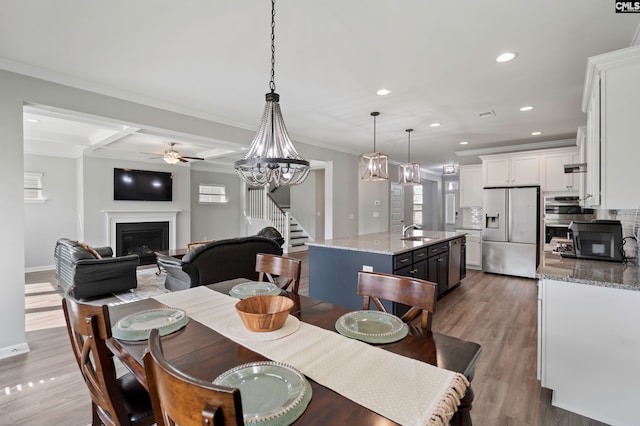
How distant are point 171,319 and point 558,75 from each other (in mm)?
3816

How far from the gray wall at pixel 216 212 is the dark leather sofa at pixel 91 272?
3837 mm

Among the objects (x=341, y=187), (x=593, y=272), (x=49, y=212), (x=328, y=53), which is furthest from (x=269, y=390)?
(x=49, y=212)

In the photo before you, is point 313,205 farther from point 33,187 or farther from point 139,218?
point 33,187

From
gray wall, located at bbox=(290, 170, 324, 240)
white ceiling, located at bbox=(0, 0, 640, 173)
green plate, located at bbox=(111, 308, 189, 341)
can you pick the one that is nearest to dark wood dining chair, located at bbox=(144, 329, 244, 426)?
green plate, located at bbox=(111, 308, 189, 341)

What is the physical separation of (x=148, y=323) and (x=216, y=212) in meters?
7.80

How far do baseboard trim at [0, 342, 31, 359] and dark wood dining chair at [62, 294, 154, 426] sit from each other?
2.17m

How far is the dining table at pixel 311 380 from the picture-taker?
840 millimetres

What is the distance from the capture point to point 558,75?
2.90 metres

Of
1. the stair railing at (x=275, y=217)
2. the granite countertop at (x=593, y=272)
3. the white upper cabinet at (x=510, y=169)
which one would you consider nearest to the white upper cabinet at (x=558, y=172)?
the white upper cabinet at (x=510, y=169)

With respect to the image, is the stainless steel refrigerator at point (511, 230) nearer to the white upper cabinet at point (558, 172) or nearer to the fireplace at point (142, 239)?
the white upper cabinet at point (558, 172)

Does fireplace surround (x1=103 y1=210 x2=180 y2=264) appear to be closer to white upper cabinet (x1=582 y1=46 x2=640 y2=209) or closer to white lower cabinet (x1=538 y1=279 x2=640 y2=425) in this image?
white lower cabinet (x1=538 y1=279 x2=640 y2=425)

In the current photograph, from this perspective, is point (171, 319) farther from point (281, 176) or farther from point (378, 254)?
point (378, 254)

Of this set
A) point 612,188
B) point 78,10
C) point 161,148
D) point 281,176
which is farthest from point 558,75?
point 161,148

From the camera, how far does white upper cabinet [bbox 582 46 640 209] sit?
1.92 metres
